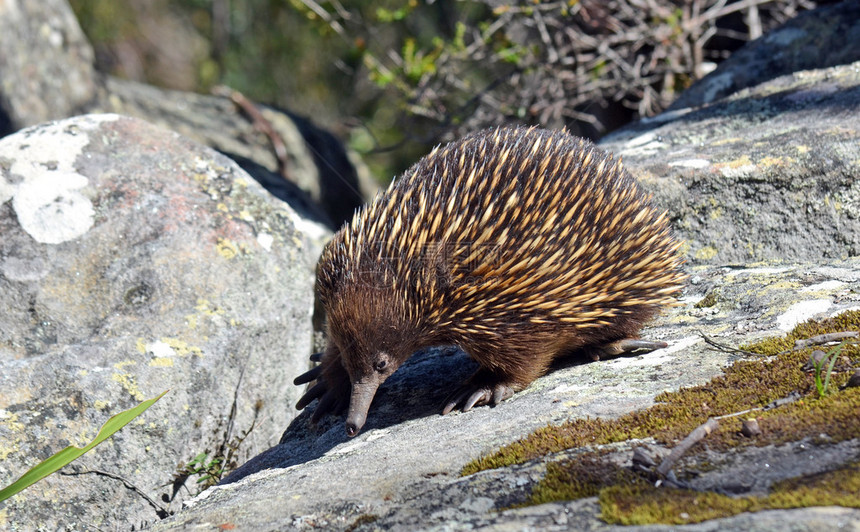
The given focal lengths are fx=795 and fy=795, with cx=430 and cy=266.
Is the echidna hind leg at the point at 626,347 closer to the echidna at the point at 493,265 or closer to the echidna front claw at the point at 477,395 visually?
the echidna at the point at 493,265

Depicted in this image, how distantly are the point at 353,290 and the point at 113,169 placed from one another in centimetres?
182

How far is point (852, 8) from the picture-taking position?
5.47 metres

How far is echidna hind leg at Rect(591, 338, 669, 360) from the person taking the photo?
3091 millimetres

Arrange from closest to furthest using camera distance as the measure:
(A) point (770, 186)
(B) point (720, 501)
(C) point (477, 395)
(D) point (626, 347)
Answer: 1. (B) point (720, 501)
2. (C) point (477, 395)
3. (D) point (626, 347)
4. (A) point (770, 186)

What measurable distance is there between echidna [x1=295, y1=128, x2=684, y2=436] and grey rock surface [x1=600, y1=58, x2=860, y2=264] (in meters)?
1.02

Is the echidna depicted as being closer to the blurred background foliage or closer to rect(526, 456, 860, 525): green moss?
rect(526, 456, 860, 525): green moss

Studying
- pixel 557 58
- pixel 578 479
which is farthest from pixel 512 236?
pixel 557 58

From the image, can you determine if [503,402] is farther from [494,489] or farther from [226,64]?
[226,64]

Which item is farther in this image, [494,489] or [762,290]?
[762,290]

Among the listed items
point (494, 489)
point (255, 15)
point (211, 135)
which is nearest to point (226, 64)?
point (255, 15)

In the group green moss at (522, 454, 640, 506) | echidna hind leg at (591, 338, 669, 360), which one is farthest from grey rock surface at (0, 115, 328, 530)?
green moss at (522, 454, 640, 506)

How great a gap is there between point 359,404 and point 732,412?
50.7 inches

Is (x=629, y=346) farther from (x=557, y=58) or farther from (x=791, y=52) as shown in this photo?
(x=557, y=58)

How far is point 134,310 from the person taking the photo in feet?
11.6
